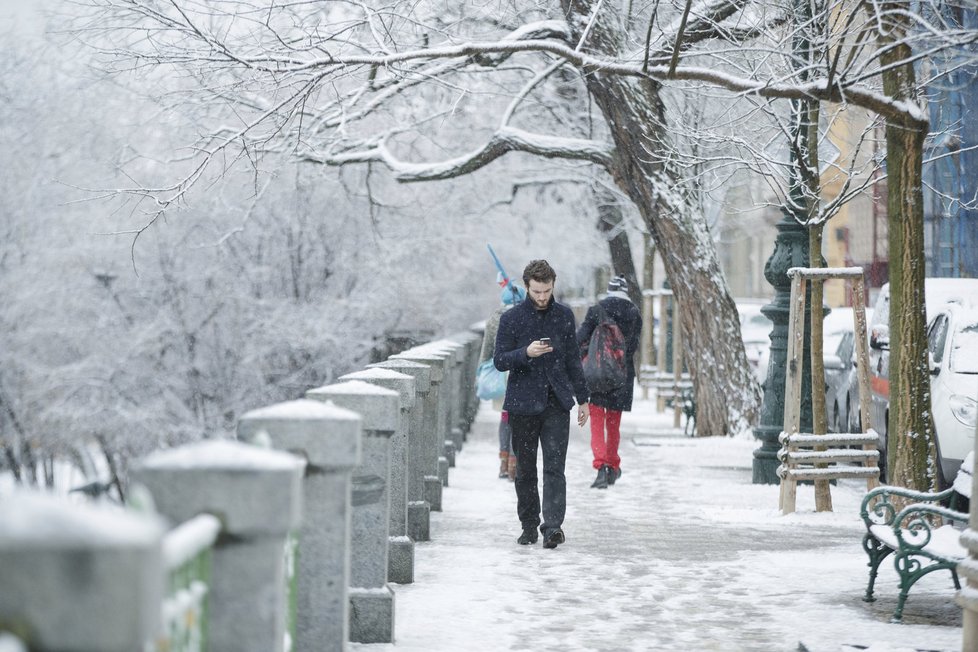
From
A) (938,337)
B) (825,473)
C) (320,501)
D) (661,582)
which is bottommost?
(661,582)

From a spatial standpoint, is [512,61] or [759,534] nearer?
[759,534]

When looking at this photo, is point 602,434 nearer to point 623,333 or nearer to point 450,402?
point 623,333

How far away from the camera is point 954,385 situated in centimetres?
1236

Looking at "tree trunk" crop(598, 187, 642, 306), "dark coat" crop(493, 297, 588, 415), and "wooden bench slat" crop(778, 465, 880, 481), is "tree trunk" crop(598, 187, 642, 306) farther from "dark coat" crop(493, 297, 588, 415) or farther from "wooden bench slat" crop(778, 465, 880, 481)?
"dark coat" crop(493, 297, 588, 415)

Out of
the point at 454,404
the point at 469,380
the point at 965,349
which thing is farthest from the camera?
the point at 469,380

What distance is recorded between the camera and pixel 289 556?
509 cm

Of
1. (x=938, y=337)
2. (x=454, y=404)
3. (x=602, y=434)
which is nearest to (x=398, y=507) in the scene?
(x=602, y=434)

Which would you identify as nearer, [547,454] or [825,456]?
[547,454]

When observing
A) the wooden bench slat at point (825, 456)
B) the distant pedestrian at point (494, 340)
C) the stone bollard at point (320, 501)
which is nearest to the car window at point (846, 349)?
the distant pedestrian at point (494, 340)

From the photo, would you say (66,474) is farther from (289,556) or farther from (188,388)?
(289,556)

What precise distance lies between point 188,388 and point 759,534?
83.5ft

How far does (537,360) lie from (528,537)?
1227mm

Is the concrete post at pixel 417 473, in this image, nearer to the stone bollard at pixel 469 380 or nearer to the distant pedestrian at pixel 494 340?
the distant pedestrian at pixel 494 340

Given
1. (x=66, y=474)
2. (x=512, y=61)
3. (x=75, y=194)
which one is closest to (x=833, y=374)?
(x=512, y=61)
